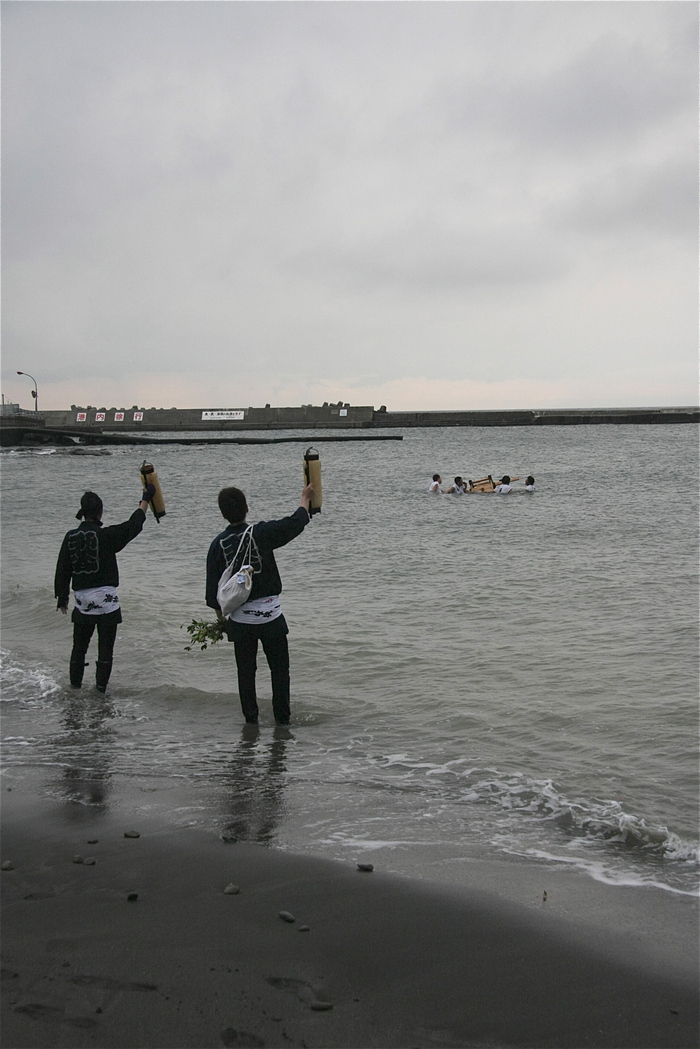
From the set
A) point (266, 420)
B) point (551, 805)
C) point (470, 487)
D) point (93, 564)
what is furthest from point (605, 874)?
point (266, 420)

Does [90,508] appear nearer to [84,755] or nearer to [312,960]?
[84,755]

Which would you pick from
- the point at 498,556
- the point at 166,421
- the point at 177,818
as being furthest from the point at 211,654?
the point at 166,421

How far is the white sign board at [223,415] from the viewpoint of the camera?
345ft

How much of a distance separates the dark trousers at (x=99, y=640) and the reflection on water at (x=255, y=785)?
1624 millimetres

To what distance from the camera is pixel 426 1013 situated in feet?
9.18

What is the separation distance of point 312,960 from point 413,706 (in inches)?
176

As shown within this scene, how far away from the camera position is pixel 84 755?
5852mm

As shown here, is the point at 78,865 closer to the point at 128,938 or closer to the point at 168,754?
the point at 128,938

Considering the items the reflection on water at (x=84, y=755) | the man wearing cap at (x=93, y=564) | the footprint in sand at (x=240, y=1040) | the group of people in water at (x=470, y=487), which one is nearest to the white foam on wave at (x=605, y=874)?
the footprint in sand at (x=240, y=1040)

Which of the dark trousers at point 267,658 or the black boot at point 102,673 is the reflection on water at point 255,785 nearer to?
the dark trousers at point 267,658

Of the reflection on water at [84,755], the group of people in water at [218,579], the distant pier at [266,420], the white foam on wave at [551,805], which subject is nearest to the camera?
the white foam on wave at [551,805]

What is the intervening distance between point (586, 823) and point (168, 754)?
2946 millimetres

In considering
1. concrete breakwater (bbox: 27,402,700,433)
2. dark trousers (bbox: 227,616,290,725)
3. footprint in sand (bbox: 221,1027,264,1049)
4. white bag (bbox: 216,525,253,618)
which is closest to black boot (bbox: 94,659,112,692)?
dark trousers (bbox: 227,616,290,725)

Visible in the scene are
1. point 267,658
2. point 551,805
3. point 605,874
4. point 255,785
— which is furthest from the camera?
point 267,658
